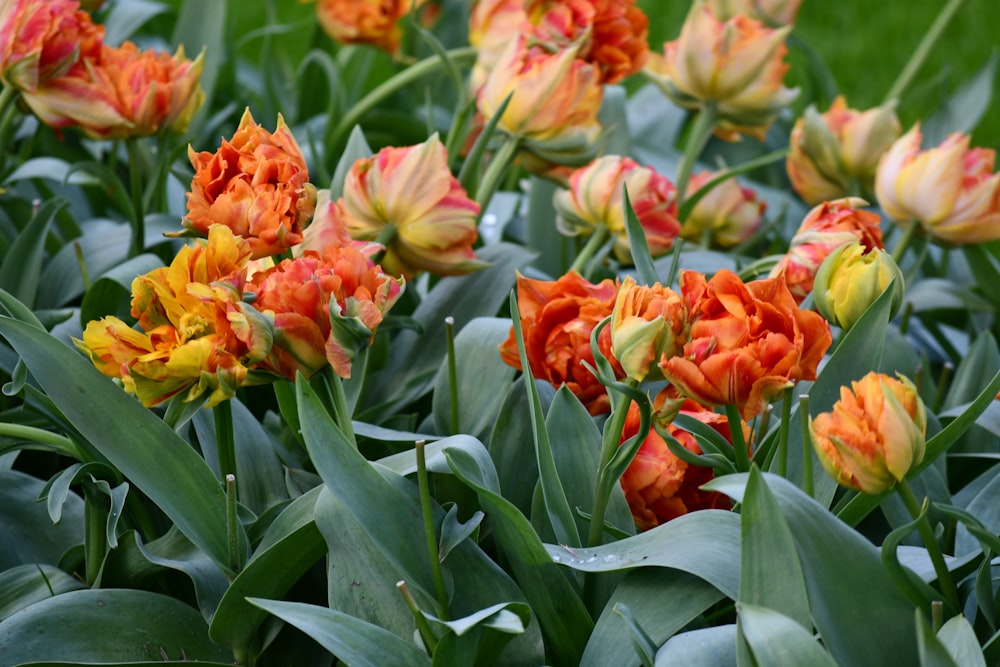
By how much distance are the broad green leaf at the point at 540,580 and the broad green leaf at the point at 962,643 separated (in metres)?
0.20

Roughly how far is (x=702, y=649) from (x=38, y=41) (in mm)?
647

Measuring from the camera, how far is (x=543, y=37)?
3.56 feet

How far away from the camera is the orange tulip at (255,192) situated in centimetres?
64

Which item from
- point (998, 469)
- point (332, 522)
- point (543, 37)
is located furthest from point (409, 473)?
point (543, 37)

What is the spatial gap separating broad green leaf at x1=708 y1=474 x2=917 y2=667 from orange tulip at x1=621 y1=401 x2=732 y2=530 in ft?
0.32

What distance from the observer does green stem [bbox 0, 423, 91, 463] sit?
0.71 m

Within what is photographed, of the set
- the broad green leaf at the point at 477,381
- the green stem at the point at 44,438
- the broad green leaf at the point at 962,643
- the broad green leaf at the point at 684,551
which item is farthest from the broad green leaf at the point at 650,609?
the green stem at the point at 44,438

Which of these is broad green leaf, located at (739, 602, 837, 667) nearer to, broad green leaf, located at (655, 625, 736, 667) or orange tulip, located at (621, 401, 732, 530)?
broad green leaf, located at (655, 625, 736, 667)

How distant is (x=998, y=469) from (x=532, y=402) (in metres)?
0.35

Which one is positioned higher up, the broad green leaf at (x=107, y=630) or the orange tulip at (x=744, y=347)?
the orange tulip at (x=744, y=347)

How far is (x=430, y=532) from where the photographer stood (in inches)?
24.6

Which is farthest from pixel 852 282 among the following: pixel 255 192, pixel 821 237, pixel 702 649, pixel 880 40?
pixel 880 40

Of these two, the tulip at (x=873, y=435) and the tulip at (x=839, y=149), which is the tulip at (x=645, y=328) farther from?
the tulip at (x=839, y=149)

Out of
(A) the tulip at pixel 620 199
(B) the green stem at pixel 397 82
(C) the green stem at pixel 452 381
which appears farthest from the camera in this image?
(B) the green stem at pixel 397 82
